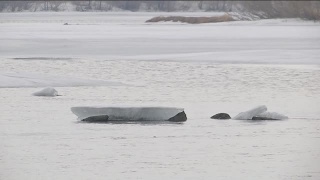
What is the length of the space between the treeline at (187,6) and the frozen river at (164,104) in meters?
18.3

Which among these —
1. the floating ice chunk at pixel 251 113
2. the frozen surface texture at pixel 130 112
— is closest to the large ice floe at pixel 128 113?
the frozen surface texture at pixel 130 112

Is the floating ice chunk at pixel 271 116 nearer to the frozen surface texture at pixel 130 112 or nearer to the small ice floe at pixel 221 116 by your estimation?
the small ice floe at pixel 221 116

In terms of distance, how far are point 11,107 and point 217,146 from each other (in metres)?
3.76

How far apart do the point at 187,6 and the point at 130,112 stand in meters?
66.3

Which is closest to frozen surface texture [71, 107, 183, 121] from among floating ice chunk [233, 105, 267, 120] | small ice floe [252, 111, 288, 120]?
floating ice chunk [233, 105, 267, 120]

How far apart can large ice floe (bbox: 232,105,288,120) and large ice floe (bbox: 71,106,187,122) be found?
2.32 ft

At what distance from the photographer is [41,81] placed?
14.7 meters

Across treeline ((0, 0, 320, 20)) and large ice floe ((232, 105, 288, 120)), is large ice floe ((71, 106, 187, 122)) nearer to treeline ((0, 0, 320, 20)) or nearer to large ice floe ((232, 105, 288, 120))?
large ice floe ((232, 105, 288, 120))

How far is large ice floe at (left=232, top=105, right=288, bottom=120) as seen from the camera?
10648 millimetres

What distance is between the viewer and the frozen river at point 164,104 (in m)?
7.80

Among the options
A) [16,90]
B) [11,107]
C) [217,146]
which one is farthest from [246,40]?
[217,146]

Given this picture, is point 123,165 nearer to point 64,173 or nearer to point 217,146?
point 64,173

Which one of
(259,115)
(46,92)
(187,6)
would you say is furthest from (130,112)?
(187,6)

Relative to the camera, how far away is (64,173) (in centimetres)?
749
